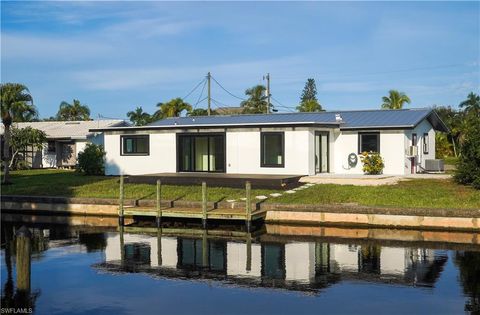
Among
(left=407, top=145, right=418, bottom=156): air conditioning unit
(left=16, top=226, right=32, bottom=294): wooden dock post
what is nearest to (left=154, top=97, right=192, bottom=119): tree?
(left=407, top=145, right=418, bottom=156): air conditioning unit

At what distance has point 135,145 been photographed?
99.2 ft

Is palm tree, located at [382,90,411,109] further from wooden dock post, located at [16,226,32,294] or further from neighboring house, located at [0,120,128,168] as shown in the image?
wooden dock post, located at [16,226,32,294]

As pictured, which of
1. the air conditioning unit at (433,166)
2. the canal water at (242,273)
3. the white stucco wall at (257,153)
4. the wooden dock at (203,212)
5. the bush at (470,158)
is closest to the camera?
the canal water at (242,273)

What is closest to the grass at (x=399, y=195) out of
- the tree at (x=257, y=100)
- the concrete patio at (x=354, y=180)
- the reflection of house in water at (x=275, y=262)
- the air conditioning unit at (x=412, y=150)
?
the concrete patio at (x=354, y=180)

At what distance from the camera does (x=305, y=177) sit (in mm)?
25578

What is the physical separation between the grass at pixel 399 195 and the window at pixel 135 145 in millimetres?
10696

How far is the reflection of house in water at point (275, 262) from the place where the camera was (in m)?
12.8

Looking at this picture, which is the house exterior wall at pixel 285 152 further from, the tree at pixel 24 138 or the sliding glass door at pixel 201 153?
the tree at pixel 24 138

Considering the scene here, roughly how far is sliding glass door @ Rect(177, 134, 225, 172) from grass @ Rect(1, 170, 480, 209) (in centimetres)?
361

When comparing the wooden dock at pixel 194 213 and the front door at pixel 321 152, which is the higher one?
the front door at pixel 321 152

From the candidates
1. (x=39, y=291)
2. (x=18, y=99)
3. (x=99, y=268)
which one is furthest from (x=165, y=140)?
(x=39, y=291)

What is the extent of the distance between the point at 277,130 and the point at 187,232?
355 inches

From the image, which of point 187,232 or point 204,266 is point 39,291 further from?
point 187,232

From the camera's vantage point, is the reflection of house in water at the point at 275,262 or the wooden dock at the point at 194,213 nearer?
the reflection of house in water at the point at 275,262
